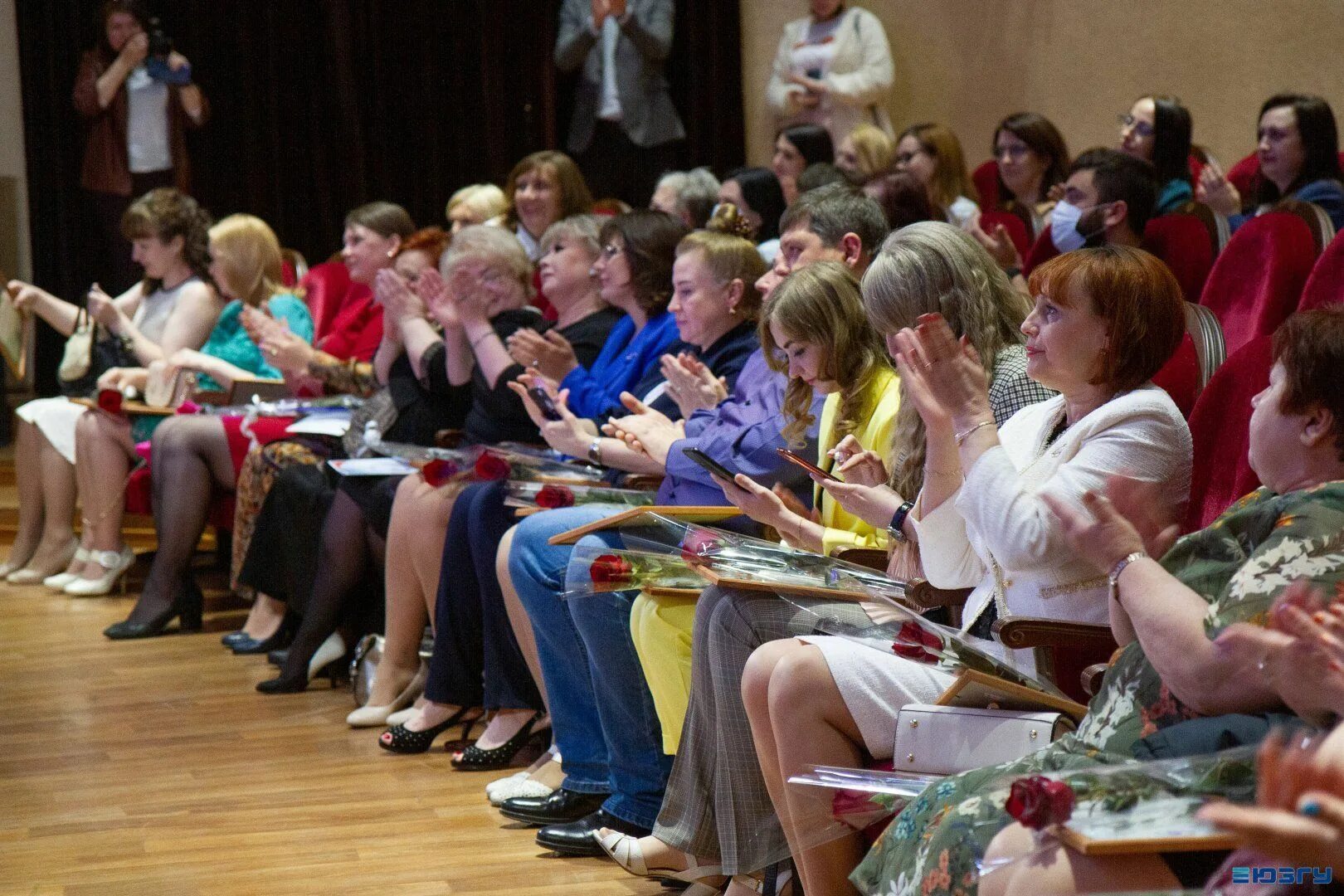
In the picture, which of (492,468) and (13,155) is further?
(13,155)

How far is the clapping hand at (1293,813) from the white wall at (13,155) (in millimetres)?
7214

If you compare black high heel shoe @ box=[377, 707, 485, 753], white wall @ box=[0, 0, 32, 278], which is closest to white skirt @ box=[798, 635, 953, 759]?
black high heel shoe @ box=[377, 707, 485, 753]

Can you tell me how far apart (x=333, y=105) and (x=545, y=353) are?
4.37m

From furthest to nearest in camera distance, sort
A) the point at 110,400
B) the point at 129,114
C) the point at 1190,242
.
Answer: the point at 129,114
the point at 110,400
the point at 1190,242

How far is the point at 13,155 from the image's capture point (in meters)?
7.44

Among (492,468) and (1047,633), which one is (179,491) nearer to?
(492,468)

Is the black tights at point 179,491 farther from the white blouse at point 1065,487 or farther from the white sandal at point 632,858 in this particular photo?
the white blouse at point 1065,487

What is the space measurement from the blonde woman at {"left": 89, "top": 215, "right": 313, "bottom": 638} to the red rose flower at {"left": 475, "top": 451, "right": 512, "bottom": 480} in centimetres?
180

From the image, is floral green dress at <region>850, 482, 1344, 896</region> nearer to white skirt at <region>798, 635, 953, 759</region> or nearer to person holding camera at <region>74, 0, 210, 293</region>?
white skirt at <region>798, 635, 953, 759</region>

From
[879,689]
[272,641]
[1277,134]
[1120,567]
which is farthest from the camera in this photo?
[272,641]

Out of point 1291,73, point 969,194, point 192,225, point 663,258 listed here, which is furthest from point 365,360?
point 1291,73

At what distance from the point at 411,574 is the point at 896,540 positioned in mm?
1650

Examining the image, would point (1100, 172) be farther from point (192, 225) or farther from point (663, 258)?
point (192, 225)

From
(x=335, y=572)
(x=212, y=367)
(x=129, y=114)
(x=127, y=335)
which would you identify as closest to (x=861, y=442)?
(x=335, y=572)
